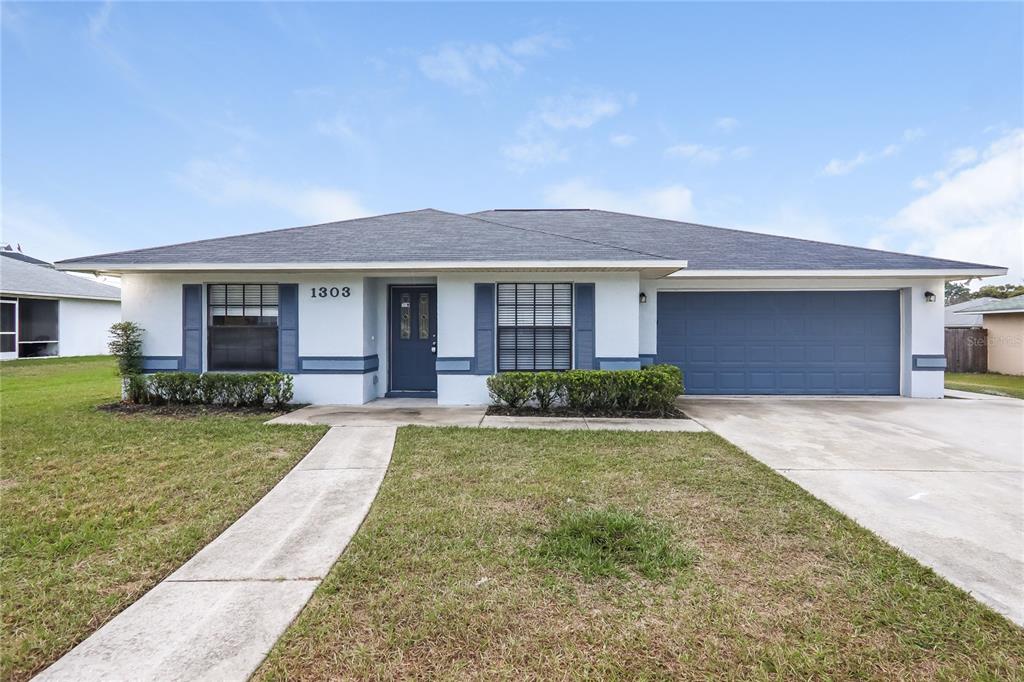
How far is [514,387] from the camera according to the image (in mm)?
7668

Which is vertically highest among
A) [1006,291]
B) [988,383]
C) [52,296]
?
[1006,291]

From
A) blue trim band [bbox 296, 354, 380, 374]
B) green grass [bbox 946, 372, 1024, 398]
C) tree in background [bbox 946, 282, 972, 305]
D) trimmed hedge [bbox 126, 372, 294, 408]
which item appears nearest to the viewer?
trimmed hedge [bbox 126, 372, 294, 408]

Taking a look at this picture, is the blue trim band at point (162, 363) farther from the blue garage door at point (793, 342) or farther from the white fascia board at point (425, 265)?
the blue garage door at point (793, 342)

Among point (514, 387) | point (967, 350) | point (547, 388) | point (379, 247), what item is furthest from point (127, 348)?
point (967, 350)

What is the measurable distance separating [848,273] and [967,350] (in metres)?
11.9

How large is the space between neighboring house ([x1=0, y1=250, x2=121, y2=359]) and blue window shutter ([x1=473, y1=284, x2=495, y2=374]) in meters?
19.7

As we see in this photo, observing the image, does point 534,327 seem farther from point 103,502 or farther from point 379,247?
point 103,502

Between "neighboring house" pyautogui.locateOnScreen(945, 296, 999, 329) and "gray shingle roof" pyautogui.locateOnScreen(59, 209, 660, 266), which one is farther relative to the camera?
"neighboring house" pyautogui.locateOnScreen(945, 296, 999, 329)

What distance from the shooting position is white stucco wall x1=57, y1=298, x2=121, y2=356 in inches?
744

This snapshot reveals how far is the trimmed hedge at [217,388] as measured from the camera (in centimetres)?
782

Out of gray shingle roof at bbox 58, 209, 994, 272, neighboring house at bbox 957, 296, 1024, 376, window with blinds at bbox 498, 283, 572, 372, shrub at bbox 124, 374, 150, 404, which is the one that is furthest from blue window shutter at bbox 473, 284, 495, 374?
neighboring house at bbox 957, 296, 1024, 376

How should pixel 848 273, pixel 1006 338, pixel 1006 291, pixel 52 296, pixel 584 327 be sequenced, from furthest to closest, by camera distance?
pixel 1006 291 < pixel 52 296 < pixel 1006 338 < pixel 848 273 < pixel 584 327

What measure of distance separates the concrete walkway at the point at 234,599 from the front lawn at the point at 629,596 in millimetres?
175

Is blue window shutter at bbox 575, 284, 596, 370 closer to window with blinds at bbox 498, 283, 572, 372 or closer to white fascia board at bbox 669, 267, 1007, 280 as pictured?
window with blinds at bbox 498, 283, 572, 372
